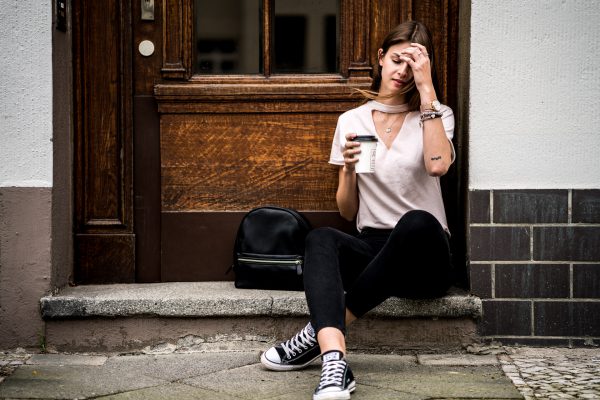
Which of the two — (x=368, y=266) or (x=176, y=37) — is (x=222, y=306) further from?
(x=176, y=37)

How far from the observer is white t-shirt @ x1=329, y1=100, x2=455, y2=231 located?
11.4ft

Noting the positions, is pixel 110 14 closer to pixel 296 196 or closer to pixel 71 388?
pixel 296 196

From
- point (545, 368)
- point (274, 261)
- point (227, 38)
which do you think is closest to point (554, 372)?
point (545, 368)

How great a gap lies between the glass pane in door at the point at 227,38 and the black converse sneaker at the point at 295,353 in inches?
55.3

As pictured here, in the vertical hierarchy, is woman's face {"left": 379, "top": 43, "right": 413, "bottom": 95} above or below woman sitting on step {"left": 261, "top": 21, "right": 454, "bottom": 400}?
above

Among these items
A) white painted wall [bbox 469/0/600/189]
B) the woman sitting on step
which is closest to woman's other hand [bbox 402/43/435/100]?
the woman sitting on step

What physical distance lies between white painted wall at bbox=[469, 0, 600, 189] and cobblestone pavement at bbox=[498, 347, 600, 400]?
0.71 metres

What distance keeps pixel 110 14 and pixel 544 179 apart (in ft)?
6.99

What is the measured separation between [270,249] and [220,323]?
1.28 feet

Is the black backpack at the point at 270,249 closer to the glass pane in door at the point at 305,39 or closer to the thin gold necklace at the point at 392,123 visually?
the thin gold necklace at the point at 392,123

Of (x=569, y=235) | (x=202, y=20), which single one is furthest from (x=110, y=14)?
(x=569, y=235)

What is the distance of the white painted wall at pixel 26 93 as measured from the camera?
3602 mm

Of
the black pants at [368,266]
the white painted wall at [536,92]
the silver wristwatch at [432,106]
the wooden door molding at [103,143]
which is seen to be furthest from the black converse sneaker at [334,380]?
the wooden door molding at [103,143]

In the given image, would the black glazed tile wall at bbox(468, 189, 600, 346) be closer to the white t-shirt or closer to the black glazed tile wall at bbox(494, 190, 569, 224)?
the black glazed tile wall at bbox(494, 190, 569, 224)
